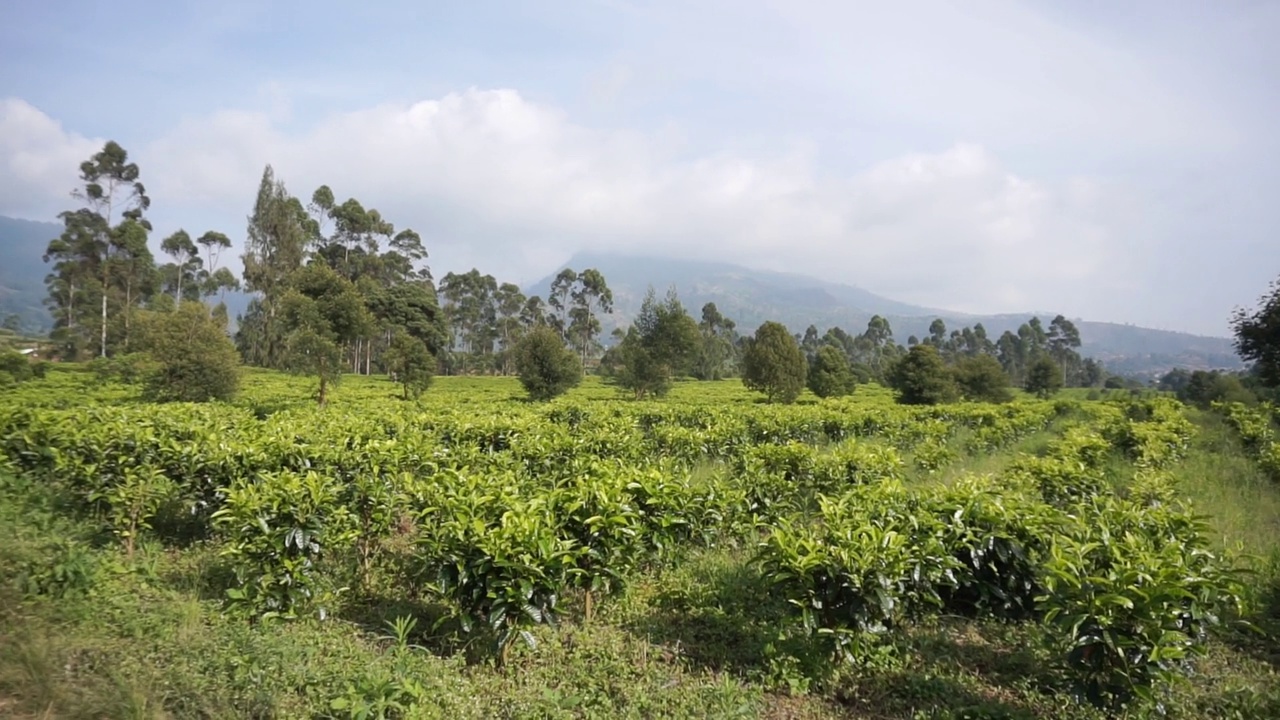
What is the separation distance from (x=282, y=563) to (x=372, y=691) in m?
1.71

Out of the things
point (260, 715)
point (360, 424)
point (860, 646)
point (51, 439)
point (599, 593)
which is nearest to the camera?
point (260, 715)

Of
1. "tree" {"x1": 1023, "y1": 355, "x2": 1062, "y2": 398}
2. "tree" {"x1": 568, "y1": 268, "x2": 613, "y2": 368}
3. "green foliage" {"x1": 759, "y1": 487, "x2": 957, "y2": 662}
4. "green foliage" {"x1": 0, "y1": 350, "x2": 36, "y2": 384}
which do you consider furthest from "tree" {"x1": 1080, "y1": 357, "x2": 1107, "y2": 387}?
"green foliage" {"x1": 0, "y1": 350, "x2": 36, "y2": 384}

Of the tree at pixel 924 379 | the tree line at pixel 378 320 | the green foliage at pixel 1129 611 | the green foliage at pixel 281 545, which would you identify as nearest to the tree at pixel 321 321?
the tree line at pixel 378 320

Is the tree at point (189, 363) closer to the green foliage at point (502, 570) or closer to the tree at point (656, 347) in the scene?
the tree at point (656, 347)

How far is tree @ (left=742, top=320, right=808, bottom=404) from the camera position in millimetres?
28625

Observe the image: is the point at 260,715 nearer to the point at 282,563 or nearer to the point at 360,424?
the point at 282,563

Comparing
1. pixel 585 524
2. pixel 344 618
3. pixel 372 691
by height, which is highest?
pixel 585 524

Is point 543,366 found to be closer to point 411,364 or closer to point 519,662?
point 411,364

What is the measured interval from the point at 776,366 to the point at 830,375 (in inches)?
278

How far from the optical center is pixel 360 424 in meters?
8.38

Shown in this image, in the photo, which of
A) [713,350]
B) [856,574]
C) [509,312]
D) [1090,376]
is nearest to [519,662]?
[856,574]

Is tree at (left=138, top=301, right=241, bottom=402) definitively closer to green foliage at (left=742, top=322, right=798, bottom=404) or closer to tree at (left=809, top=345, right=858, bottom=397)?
green foliage at (left=742, top=322, right=798, bottom=404)

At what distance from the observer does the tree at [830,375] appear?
3375 cm

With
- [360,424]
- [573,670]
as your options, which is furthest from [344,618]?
[360,424]
